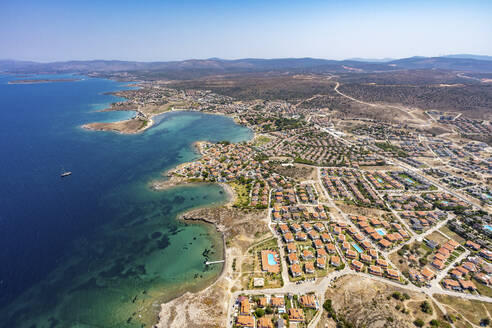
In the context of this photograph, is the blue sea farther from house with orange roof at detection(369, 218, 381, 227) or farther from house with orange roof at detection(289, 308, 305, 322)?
house with orange roof at detection(369, 218, 381, 227)

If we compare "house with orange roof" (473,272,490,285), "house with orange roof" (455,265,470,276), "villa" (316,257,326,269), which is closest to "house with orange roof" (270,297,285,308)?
"villa" (316,257,326,269)

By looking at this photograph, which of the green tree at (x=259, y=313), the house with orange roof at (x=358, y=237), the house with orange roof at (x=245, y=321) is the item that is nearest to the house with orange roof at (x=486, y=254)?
the house with orange roof at (x=358, y=237)

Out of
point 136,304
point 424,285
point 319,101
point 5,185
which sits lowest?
point 136,304

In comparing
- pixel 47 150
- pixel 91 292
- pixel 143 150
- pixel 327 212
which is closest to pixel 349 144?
pixel 327 212

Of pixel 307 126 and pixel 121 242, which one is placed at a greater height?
pixel 307 126

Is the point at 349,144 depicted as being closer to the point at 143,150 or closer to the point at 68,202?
the point at 143,150

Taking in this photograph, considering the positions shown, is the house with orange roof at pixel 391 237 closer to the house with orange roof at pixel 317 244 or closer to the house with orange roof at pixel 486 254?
the house with orange roof at pixel 317 244
